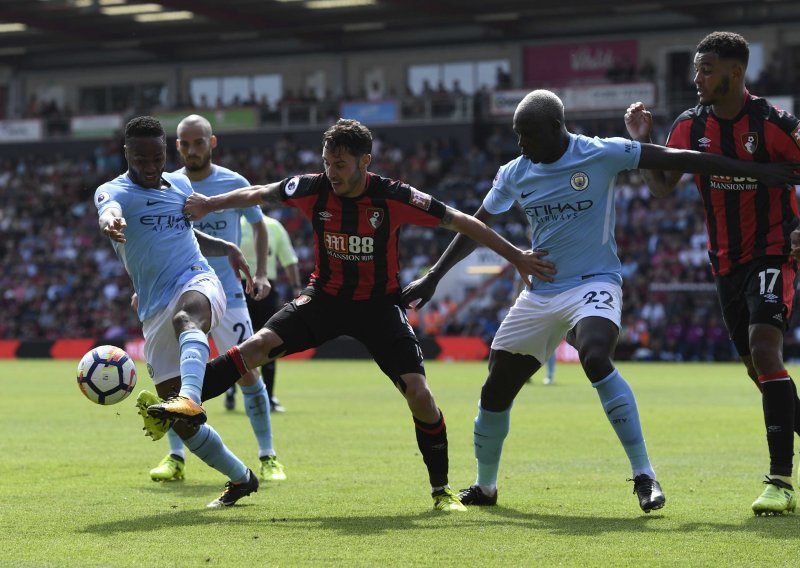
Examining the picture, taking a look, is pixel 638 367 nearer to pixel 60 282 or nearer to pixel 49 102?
pixel 60 282

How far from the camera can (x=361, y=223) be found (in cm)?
727

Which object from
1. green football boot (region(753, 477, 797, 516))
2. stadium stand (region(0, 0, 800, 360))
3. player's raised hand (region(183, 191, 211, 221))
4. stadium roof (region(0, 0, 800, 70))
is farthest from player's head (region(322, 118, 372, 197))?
stadium roof (region(0, 0, 800, 70))

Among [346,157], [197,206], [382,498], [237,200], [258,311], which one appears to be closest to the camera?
[346,157]

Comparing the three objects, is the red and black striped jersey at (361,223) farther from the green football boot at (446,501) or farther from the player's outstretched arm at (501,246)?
the green football boot at (446,501)

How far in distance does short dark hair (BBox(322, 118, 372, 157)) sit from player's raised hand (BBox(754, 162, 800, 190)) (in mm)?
2231

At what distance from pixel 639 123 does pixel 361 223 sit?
1.78 m

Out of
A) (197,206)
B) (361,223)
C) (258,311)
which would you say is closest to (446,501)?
(361,223)

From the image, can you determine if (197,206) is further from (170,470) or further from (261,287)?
(170,470)

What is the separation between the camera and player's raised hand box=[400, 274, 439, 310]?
7469 millimetres

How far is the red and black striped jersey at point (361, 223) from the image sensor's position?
286 inches

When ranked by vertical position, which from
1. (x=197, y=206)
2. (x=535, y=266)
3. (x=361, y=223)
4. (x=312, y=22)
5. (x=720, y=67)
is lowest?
(x=535, y=266)

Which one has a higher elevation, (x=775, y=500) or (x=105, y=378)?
(x=105, y=378)

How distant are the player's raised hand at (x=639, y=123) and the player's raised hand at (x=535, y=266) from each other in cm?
94

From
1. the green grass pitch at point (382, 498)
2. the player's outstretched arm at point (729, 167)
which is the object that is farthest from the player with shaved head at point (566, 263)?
the green grass pitch at point (382, 498)
